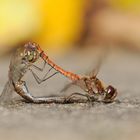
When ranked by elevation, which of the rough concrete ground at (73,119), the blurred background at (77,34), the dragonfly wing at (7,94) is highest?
the blurred background at (77,34)

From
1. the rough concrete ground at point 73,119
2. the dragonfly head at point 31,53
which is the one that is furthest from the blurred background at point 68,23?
the dragonfly head at point 31,53

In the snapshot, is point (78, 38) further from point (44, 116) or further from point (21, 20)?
point (44, 116)

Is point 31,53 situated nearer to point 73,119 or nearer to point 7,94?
point 7,94

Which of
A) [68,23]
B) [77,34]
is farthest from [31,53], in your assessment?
[77,34]

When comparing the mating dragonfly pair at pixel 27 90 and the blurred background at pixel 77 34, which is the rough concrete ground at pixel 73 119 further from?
the blurred background at pixel 77 34

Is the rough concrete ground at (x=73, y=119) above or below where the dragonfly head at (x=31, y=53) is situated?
below
